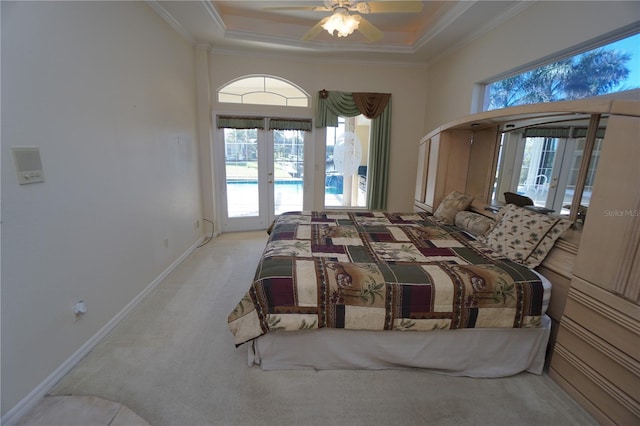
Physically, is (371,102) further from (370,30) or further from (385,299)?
(385,299)

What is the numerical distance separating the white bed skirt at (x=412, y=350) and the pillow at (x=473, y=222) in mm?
912

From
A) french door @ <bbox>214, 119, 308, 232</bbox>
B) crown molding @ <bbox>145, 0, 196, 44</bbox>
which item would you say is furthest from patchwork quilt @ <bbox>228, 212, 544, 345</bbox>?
french door @ <bbox>214, 119, 308, 232</bbox>

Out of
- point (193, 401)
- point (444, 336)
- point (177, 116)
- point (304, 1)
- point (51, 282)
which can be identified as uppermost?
point (304, 1)

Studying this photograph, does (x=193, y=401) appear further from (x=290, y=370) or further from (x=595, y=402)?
(x=595, y=402)

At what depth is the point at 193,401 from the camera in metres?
1.55

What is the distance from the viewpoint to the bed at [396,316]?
1.66 m

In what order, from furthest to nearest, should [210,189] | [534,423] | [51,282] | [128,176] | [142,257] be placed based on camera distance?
[210,189] < [142,257] < [128,176] < [51,282] < [534,423]

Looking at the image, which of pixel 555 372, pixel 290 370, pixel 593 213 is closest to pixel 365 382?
pixel 290 370

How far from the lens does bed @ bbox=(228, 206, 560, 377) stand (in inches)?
65.2

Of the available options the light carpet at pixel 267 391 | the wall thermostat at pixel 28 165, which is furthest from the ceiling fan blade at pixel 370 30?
the light carpet at pixel 267 391

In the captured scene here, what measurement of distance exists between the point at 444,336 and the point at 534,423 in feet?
1.83

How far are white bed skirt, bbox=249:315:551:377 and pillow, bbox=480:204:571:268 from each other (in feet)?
1.35

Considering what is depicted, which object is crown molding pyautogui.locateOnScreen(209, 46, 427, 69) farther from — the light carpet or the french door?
the light carpet

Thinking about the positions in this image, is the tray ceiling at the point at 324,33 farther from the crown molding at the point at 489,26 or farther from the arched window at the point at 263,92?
the arched window at the point at 263,92
